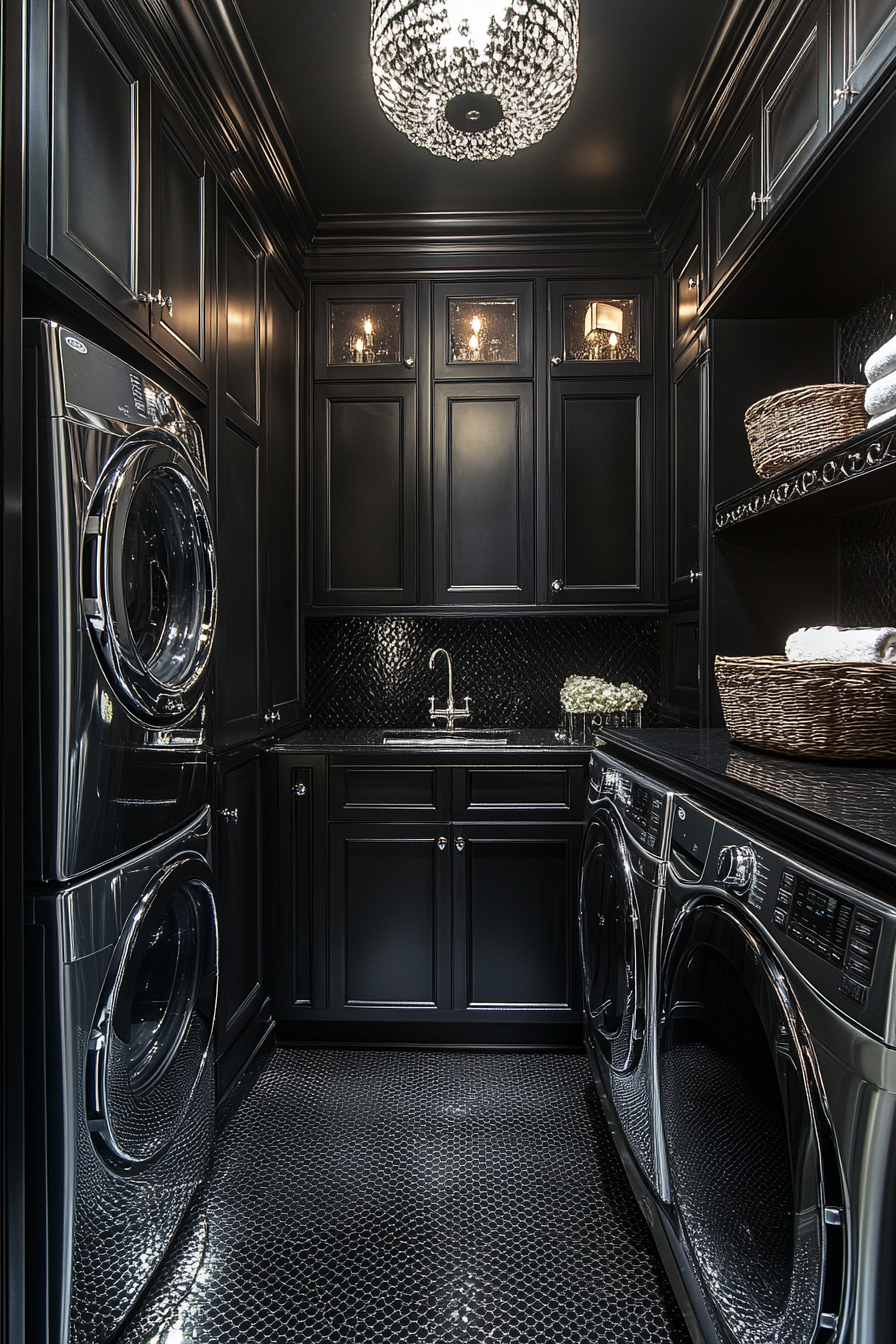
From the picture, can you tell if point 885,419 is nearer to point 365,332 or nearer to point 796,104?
point 796,104

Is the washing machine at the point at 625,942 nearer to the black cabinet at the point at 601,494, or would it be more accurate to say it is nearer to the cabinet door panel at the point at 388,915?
the cabinet door panel at the point at 388,915

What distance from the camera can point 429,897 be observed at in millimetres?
2525

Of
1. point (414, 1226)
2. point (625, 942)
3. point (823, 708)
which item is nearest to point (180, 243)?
point (823, 708)

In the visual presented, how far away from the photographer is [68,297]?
4.31 feet

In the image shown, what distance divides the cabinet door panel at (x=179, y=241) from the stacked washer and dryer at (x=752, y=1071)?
56.5 inches

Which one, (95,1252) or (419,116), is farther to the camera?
(419,116)

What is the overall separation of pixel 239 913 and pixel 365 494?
1564 mm

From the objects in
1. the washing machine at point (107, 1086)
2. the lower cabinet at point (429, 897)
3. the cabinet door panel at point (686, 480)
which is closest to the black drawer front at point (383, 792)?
the lower cabinet at point (429, 897)

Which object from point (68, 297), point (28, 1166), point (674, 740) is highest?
point (68, 297)

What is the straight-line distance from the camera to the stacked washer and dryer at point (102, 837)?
1.15 m

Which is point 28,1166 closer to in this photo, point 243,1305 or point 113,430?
point 243,1305

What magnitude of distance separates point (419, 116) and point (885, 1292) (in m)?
2.09

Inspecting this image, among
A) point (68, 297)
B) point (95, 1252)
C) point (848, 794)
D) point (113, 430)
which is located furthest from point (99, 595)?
point (848, 794)

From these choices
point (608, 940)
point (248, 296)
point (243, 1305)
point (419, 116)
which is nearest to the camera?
point (243, 1305)
